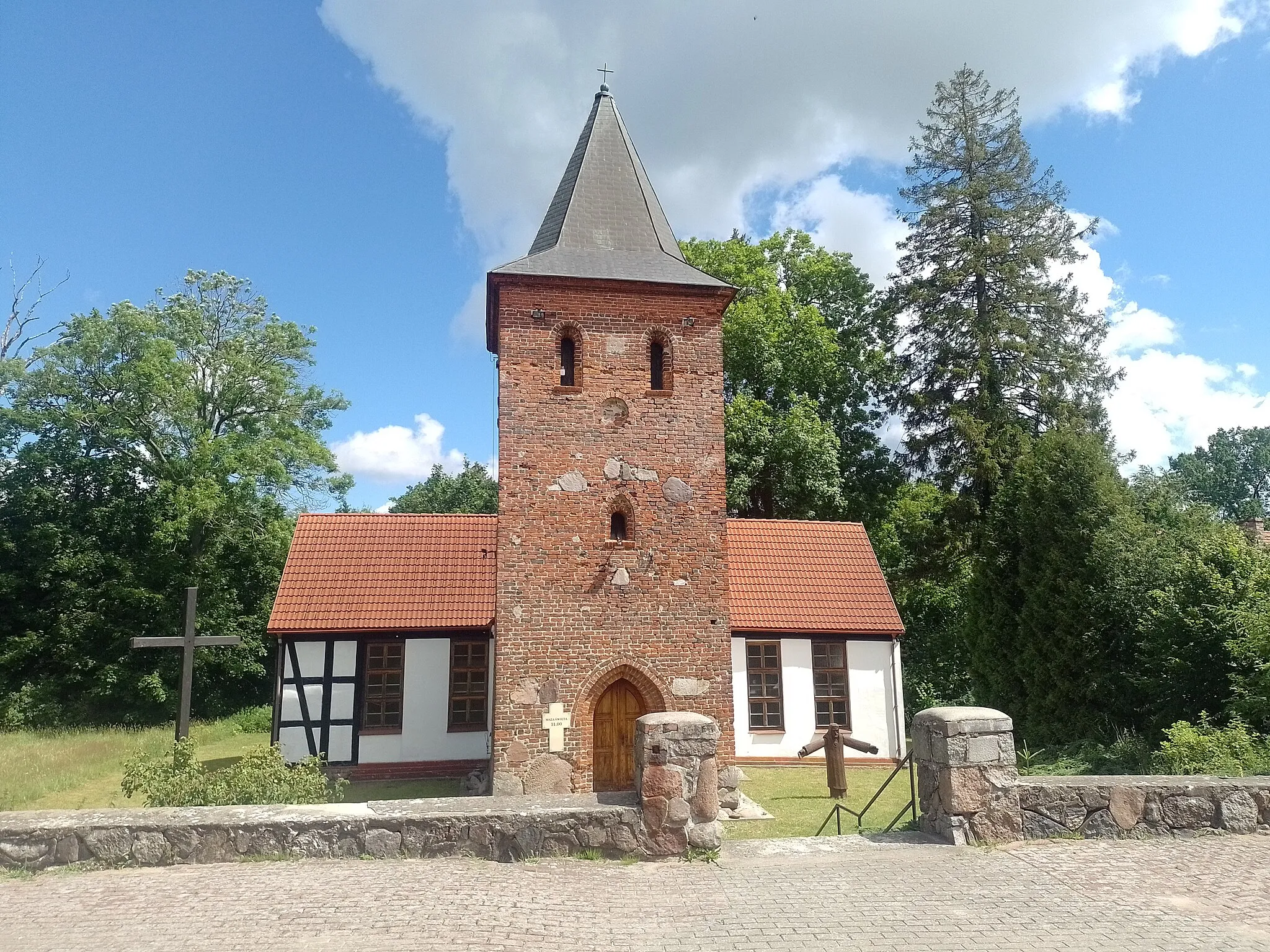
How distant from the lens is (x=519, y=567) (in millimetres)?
10492

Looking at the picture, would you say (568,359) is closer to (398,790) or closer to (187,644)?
(187,644)

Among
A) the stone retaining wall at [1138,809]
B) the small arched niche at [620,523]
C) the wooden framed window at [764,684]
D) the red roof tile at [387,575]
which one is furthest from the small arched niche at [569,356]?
the stone retaining wall at [1138,809]

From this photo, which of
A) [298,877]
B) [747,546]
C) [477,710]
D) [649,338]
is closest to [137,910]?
[298,877]

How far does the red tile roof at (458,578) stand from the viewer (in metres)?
14.5

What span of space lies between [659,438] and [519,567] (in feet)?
8.70

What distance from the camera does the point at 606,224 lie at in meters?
12.2

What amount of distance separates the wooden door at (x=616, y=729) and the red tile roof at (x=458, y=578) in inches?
158

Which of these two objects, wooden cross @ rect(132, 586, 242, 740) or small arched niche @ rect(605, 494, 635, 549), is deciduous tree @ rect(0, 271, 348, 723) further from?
small arched niche @ rect(605, 494, 635, 549)

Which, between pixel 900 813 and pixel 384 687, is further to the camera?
pixel 384 687

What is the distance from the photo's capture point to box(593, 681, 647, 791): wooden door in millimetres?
10641

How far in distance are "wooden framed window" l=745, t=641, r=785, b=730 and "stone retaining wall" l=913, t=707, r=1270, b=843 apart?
27.8 feet

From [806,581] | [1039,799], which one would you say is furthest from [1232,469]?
[1039,799]

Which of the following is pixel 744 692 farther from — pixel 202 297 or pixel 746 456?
pixel 202 297

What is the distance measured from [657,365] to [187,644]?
24.6 ft
